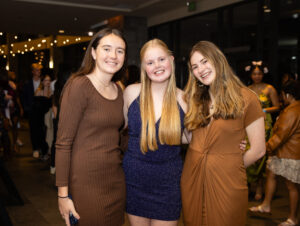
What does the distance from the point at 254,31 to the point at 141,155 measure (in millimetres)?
5643

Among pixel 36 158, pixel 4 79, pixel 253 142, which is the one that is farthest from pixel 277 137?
pixel 36 158

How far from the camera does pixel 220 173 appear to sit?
195cm

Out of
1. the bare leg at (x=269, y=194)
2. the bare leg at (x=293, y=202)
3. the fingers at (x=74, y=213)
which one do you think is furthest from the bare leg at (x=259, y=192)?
the fingers at (x=74, y=213)

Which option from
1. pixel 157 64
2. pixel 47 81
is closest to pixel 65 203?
pixel 157 64

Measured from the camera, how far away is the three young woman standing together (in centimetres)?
182

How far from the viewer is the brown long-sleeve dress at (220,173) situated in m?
1.95

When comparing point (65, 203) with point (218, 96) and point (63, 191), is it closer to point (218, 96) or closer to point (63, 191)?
point (63, 191)

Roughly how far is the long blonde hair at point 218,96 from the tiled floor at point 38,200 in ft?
6.11

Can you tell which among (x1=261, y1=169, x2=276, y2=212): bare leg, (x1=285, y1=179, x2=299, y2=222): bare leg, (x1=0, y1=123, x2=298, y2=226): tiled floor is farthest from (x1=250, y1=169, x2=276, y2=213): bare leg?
(x1=285, y1=179, x2=299, y2=222): bare leg

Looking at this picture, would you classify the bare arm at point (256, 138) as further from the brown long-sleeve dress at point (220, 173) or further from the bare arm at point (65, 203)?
the bare arm at point (65, 203)

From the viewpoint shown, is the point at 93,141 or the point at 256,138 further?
the point at 256,138

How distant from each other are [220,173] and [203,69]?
2.00 ft

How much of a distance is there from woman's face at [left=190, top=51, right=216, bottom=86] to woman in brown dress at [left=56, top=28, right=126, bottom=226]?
1.45ft

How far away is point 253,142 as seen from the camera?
2025 mm
